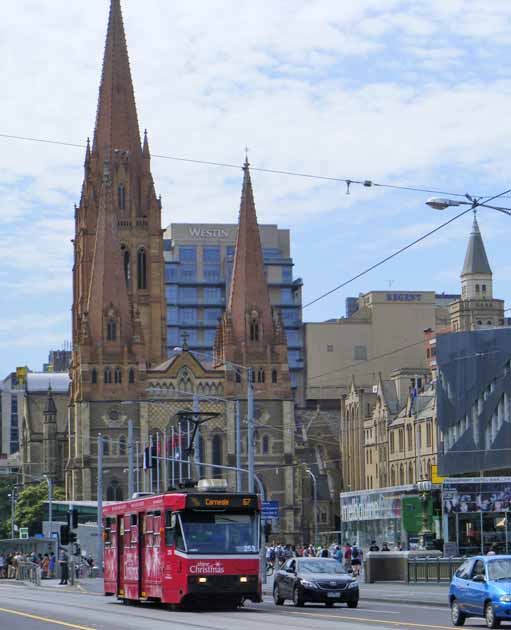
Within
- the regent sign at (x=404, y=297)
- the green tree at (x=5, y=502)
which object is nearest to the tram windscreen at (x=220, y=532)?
the green tree at (x=5, y=502)

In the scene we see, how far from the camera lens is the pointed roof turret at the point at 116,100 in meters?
132

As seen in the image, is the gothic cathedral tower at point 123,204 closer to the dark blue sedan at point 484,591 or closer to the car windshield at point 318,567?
the car windshield at point 318,567

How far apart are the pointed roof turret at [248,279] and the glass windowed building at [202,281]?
49.0 m

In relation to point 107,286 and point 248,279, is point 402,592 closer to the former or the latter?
point 107,286

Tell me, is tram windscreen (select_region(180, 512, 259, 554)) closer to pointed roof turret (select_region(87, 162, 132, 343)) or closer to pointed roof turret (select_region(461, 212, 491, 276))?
pointed roof turret (select_region(87, 162, 132, 343))

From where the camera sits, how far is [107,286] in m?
122

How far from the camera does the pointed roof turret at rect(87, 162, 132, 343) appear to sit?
122 metres

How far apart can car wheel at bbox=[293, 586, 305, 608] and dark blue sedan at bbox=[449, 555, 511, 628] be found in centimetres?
765

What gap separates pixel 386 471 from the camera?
4798 inches

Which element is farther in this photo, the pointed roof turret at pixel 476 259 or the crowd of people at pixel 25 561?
the pointed roof turret at pixel 476 259

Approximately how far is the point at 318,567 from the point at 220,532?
4.07 metres

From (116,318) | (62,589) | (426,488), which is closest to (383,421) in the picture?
(116,318)

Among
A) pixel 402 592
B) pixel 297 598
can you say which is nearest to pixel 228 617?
pixel 297 598

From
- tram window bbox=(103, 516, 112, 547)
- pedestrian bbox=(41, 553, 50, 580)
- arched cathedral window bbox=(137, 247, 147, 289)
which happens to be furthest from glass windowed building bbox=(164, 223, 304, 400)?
tram window bbox=(103, 516, 112, 547)
